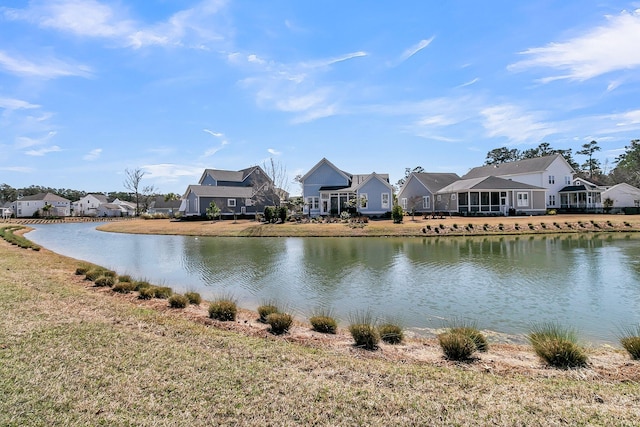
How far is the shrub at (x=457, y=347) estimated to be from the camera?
232 inches

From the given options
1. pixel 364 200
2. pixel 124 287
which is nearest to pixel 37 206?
pixel 364 200

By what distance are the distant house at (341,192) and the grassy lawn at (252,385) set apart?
3427cm

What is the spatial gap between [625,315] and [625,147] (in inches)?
3228

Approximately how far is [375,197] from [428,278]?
90.1 ft

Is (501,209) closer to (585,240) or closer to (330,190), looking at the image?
(585,240)

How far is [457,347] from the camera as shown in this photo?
234 inches

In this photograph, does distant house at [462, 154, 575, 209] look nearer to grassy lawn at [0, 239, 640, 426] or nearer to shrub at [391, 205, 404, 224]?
shrub at [391, 205, 404, 224]

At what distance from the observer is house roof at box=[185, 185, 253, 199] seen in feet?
160

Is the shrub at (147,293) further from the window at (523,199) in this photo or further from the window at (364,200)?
the window at (523,199)

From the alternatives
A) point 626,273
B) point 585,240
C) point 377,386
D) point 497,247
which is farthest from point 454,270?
point 585,240

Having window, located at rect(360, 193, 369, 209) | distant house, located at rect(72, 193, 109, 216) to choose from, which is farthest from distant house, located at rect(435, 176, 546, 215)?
distant house, located at rect(72, 193, 109, 216)

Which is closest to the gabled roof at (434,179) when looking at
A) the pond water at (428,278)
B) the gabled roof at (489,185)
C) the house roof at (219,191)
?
the gabled roof at (489,185)

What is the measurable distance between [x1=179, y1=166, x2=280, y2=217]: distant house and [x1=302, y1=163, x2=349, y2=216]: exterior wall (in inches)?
346

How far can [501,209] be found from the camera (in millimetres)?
40031
